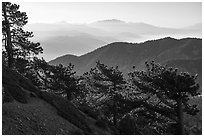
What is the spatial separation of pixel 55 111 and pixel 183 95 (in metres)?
10.8

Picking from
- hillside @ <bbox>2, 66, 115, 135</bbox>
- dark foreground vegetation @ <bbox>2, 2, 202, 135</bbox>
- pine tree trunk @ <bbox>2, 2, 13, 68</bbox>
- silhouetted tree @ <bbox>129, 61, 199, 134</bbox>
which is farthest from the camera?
pine tree trunk @ <bbox>2, 2, 13, 68</bbox>

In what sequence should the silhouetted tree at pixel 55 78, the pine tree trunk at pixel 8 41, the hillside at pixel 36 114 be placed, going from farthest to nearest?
the silhouetted tree at pixel 55 78 → the pine tree trunk at pixel 8 41 → the hillside at pixel 36 114

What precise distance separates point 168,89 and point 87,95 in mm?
17709

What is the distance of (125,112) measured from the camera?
29938 millimetres

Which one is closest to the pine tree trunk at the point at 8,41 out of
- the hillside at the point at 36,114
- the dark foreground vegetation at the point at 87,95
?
the dark foreground vegetation at the point at 87,95

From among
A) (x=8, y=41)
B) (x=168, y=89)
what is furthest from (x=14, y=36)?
(x=168, y=89)

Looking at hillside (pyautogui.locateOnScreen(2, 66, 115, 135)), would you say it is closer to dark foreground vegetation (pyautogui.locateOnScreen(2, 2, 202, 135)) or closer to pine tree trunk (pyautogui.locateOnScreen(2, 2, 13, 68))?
dark foreground vegetation (pyautogui.locateOnScreen(2, 2, 202, 135))

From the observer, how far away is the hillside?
56.1 ft

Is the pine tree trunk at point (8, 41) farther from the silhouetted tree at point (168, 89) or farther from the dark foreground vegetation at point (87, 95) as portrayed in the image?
the silhouetted tree at point (168, 89)

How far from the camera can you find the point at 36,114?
66.2 feet

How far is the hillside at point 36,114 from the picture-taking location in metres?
17.1

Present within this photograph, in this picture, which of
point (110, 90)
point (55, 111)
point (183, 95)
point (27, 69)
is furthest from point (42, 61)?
point (183, 95)

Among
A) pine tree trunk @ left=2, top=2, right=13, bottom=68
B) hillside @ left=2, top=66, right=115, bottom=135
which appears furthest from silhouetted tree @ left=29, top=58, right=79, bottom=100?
hillside @ left=2, top=66, right=115, bottom=135

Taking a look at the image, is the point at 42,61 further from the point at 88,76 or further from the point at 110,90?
the point at 110,90
